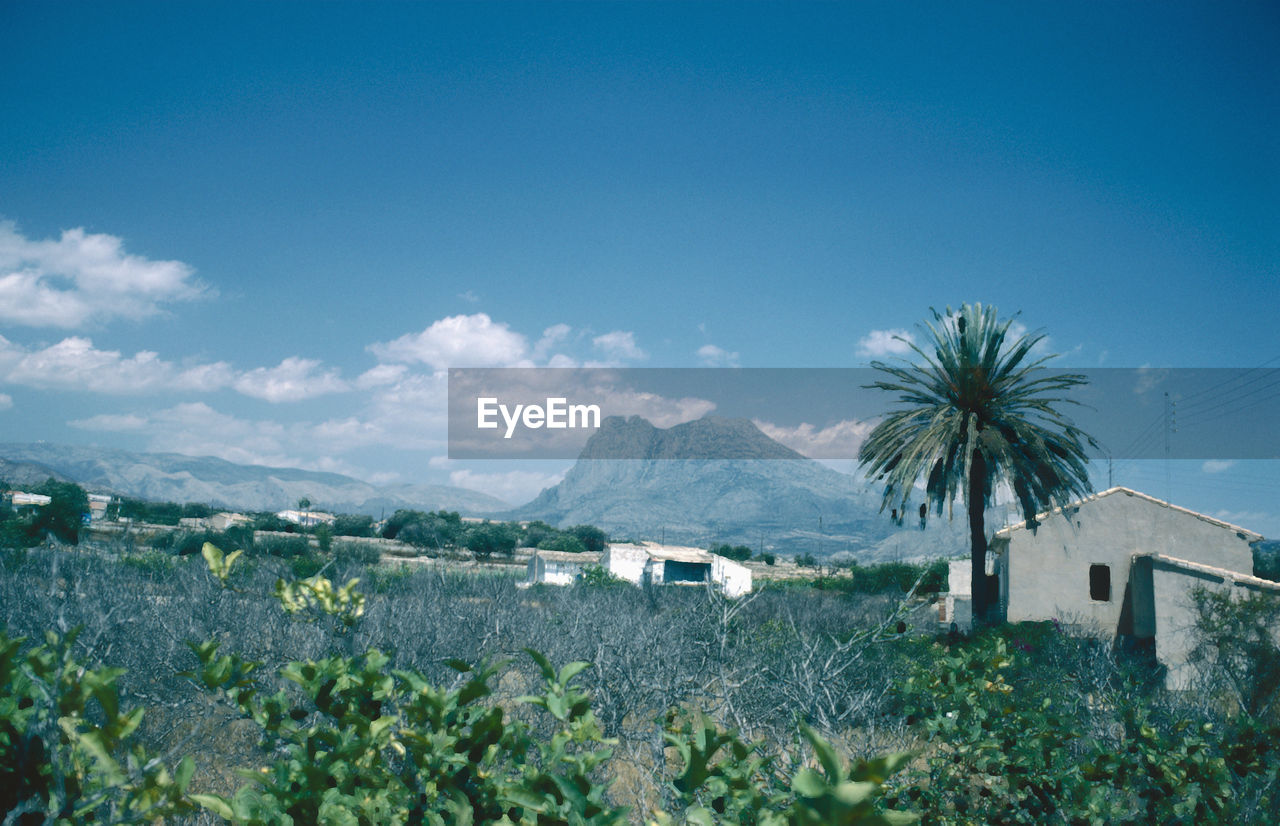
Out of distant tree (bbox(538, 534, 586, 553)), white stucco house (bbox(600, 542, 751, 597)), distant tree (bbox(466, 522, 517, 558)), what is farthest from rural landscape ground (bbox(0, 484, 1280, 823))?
distant tree (bbox(466, 522, 517, 558))

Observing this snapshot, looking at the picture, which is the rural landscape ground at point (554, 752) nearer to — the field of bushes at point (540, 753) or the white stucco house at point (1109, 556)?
the field of bushes at point (540, 753)

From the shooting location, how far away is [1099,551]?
61.0ft

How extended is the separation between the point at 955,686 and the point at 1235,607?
51.5ft

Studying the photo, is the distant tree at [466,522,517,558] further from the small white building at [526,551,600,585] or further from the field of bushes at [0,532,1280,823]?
the field of bushes at [0,532,1280,823]

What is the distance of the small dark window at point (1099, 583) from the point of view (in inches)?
737

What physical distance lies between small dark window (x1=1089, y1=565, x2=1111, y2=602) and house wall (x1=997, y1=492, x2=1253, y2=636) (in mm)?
282

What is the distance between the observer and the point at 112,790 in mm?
1402

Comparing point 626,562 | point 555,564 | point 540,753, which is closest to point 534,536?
point 555,564

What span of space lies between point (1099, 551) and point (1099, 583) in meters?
0.99

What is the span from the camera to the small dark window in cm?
1872

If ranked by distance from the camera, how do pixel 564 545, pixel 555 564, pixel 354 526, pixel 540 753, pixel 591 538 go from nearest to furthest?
1. pixel 540 753
2. pixel 555 564
3. pixel 564 545
4. pixel 354 526
5. pixel 591 538

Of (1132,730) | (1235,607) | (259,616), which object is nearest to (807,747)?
(1132,730)

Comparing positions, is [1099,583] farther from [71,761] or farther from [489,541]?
[489,541]

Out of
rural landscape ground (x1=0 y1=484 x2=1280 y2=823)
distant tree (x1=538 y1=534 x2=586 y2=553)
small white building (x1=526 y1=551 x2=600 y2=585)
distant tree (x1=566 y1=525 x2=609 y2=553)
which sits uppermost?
rural landscape ground (x1=0 y1=484 x2=1280 y2=823)
